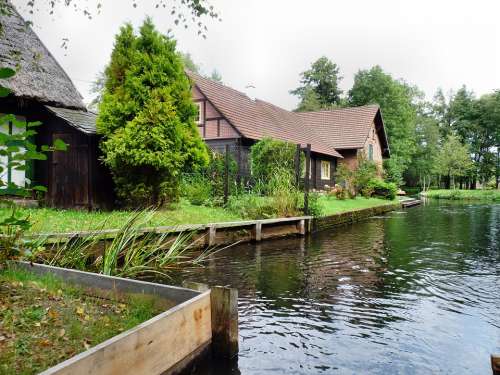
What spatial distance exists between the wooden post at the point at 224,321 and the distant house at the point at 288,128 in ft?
32.6

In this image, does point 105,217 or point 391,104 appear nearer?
point 105,217

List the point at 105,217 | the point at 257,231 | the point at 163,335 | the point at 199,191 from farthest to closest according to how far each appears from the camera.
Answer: the point at 199,191
the point at 257,231
the point at 105,217
the point at 163,335

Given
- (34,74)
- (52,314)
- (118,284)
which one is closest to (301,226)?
(34,74)

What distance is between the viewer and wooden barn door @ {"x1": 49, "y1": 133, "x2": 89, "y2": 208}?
1072 centimetres

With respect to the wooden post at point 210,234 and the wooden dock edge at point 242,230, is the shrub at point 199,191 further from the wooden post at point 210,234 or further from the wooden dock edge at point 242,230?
the wooden post at point 210,234

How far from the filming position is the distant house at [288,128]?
2141cm

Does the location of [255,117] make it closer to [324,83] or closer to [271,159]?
[271,159]

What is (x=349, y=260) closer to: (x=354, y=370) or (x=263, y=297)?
(x=263, y=297)

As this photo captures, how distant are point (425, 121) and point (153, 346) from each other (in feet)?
193

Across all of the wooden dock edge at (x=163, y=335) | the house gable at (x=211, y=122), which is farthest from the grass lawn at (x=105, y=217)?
the house gable at (x=211, y=122)

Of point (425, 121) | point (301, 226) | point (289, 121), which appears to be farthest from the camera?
point (425, 121)

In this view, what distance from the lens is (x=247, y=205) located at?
12.3 metres

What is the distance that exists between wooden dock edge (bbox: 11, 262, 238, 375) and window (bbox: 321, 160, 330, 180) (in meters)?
24.6

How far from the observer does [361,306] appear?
5.75 metres
